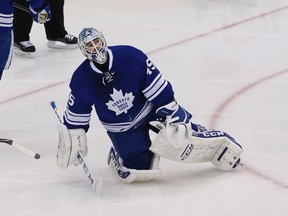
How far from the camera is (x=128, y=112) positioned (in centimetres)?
236

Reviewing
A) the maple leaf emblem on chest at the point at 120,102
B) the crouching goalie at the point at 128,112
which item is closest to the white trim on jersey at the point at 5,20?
the crouching goalie at the point at 128,112

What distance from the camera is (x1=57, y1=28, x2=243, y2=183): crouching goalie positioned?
230cm

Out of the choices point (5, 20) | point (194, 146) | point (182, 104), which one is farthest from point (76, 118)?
point (182, 104)

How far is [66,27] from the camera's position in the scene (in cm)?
446

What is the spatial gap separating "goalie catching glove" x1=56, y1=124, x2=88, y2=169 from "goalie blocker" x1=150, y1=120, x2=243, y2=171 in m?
0.23

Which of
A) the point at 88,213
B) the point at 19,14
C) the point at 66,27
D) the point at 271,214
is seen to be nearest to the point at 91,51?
the point at 88,213

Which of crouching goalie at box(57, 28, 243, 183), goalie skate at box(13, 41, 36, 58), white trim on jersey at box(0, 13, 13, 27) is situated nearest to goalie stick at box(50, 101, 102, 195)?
crouching goalie at box(57, 28, 243, 183)

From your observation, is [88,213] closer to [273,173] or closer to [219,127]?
[273,173]

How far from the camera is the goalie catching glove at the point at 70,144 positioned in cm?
233

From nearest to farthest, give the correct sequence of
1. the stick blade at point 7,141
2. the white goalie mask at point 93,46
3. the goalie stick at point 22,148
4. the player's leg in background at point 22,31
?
the white goalie mask at point 93,46
the goalie stick at point 22,148
the stick blade at point 7,141
the player's leg in background at point 22,31

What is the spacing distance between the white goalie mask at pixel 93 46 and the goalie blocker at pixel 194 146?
278 millimetres

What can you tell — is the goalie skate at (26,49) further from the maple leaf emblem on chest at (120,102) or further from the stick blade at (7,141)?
the maple leaf emblem on chest at (120,102)

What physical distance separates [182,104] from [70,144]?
3.20 feet

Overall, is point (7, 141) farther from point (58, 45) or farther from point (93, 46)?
point (58, 45)
